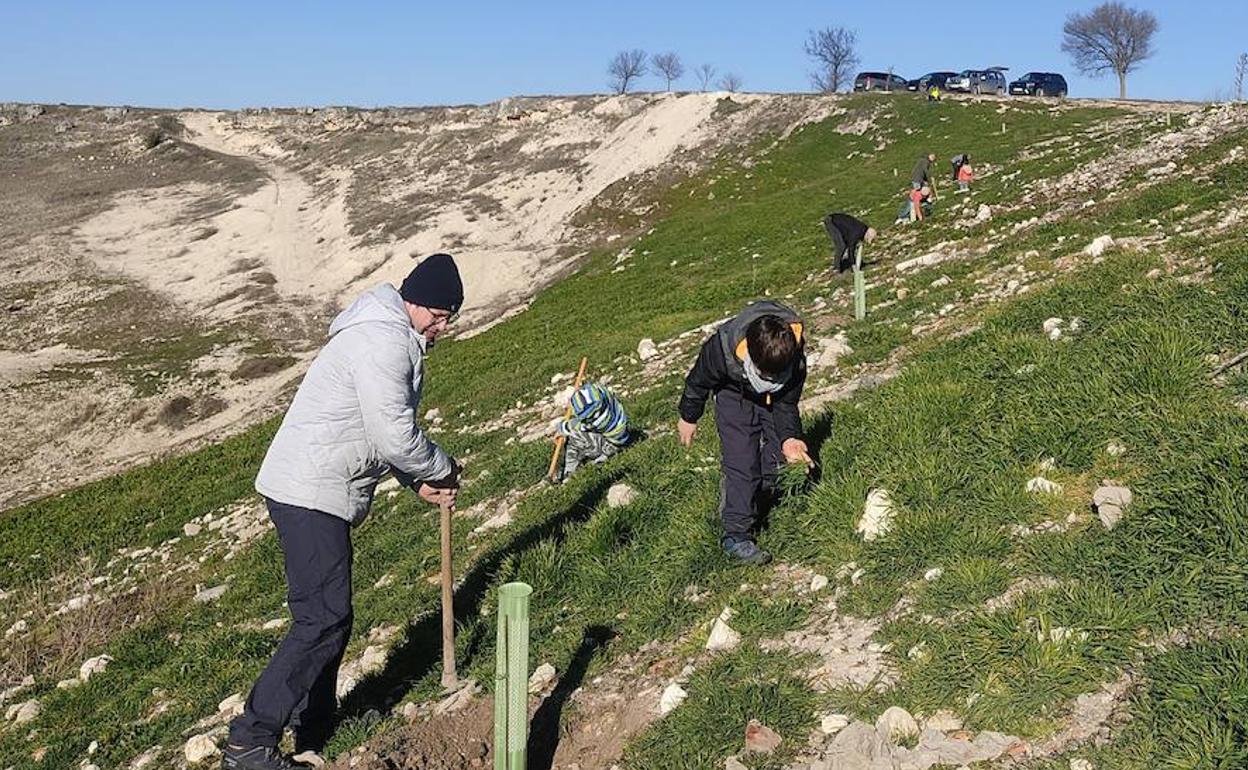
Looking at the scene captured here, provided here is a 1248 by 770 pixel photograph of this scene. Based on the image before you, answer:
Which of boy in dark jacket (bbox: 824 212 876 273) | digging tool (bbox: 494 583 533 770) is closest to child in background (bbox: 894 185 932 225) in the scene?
boy in dark jacket (bbox: 824 212 876 273)

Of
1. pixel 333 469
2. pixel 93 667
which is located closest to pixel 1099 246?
pixel 333 469

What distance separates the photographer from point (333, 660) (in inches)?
191

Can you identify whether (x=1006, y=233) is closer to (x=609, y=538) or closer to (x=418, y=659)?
(x=609, y=538)

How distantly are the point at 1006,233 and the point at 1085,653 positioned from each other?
1328cm

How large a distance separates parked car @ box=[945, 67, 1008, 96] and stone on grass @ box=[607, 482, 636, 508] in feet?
158

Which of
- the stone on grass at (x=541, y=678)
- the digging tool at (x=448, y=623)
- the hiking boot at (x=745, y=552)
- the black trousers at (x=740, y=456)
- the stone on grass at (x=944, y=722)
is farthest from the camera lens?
the black trousers at (x=740, y=456)

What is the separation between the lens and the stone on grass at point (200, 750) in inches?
211

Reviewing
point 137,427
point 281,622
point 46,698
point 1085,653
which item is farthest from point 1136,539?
point 137,427

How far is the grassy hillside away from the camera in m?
3.99

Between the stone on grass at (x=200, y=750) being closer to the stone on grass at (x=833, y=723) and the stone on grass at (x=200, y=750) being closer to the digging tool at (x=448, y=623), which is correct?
the digging tool at (x=448, y=623)

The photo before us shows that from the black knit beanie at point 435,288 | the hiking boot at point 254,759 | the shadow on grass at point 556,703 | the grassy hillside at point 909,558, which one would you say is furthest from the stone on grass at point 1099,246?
the hiking boot at point 254,759

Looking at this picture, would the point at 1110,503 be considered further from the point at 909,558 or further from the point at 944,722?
the point at 944,722

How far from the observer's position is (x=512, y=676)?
3957 millimetres

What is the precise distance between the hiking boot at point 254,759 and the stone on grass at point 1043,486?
4.15 meters
